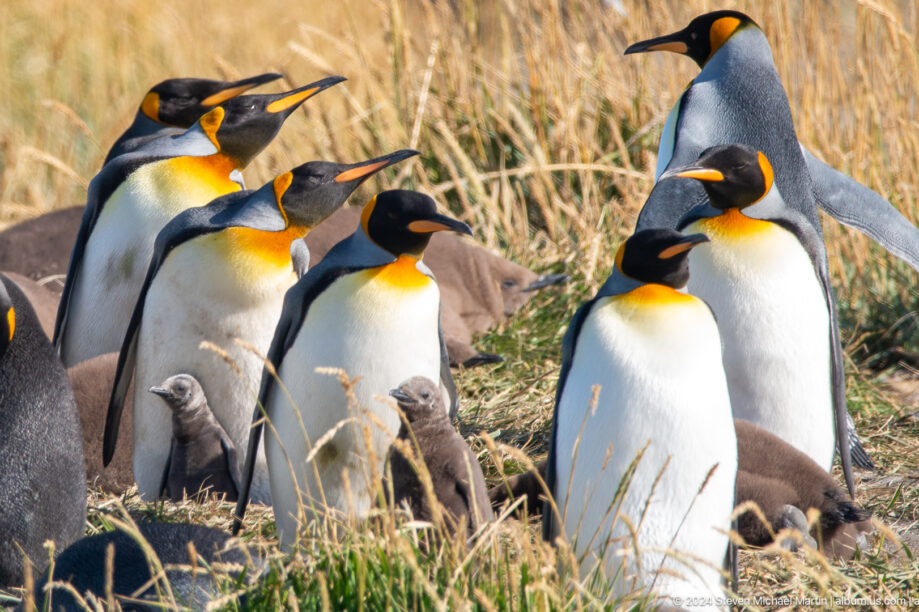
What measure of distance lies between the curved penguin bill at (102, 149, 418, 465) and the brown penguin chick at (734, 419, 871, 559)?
1.42 metres

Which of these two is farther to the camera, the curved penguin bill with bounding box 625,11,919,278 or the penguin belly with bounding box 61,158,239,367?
the penguin belly with bounding box 61,158,239,367

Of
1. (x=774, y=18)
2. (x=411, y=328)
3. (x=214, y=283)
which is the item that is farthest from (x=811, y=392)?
(x=774, y=18)

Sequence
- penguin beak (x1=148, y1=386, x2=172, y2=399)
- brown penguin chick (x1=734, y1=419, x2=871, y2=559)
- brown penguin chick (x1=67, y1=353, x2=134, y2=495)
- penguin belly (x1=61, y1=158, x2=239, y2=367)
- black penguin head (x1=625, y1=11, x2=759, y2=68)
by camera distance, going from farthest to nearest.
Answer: black penguin head (x1=625, y1=11, x2=759, y2=68) < penguin belly (x1=61, y1=158, x2=239, y2=367) < brown penguin chick (x1=67, y1=353, x2=134, y2=495) < penguin beak (x1=148, y1=386, x2=172, y2=399) < brown penguin chick (x1=734, y1=419, x2=871, y2=559)

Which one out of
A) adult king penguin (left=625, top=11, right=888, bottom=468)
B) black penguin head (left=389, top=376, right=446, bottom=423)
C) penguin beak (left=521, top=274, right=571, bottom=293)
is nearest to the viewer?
black penguin head (left=389, top=376, right=446, bottom=423)

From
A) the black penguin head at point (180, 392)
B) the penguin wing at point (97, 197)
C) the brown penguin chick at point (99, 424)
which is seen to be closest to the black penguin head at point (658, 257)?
the black penguin head at point (180, 392)

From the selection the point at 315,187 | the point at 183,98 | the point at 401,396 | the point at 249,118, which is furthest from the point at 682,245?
the point at 183,98

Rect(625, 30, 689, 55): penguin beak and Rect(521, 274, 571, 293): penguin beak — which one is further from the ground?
Rect(625, 30, 689, 55): penguin beak

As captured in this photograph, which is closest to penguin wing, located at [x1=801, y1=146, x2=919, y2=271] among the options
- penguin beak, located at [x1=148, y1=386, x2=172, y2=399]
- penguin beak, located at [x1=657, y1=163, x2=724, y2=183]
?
penguin beak, located at [x1=657, y1=163, x2=724, y2=183]

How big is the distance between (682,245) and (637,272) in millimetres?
159

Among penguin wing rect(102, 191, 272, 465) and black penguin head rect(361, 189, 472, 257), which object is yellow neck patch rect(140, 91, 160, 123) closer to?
penguin wing rect(102, 191, 272, 465)

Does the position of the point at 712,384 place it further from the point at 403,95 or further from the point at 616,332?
the point at 403,95

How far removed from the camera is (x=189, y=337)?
12.2 ft

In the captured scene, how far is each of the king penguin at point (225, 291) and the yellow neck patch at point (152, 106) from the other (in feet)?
4.49

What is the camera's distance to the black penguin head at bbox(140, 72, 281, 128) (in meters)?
4.98
